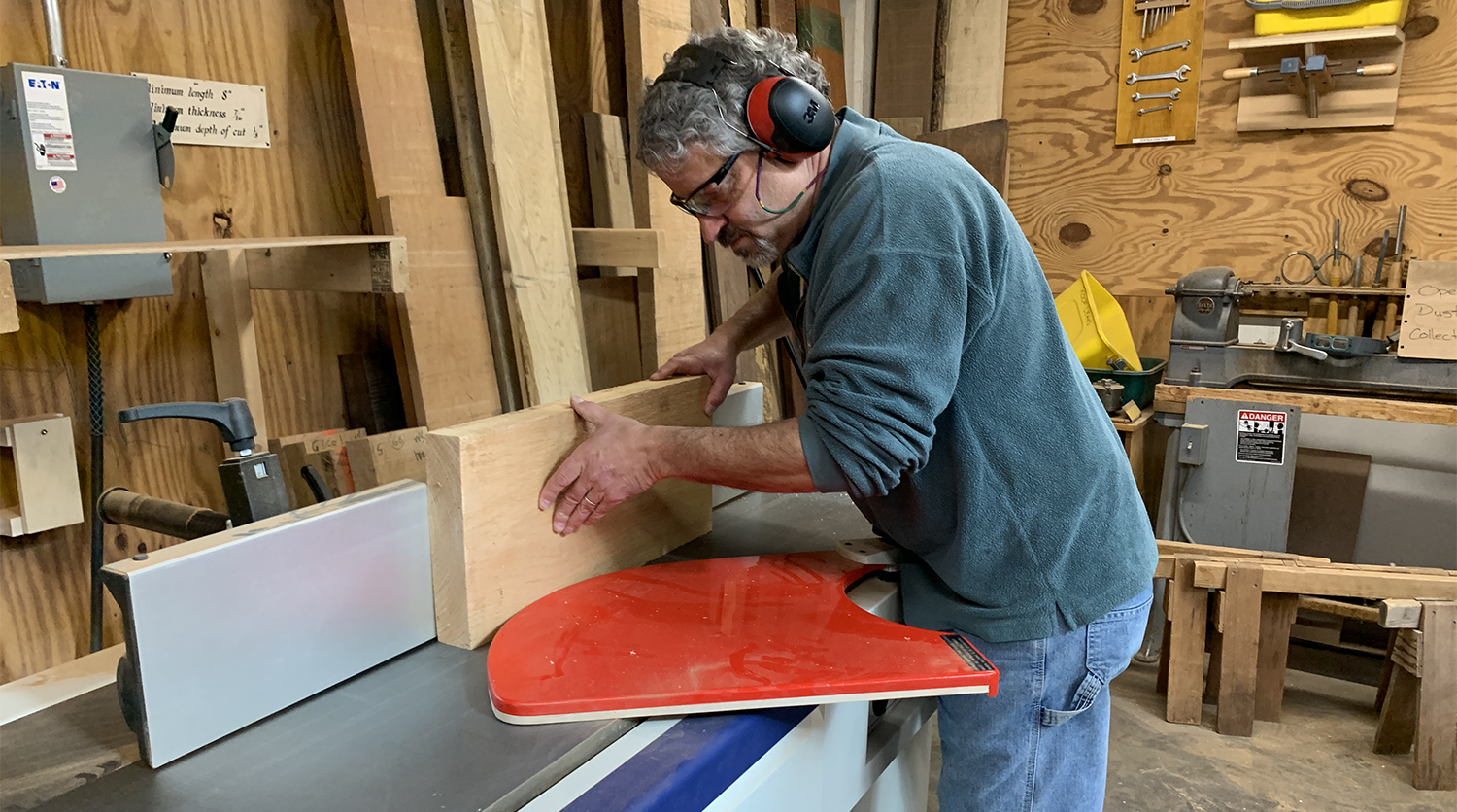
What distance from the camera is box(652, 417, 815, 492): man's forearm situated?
1.01 metres

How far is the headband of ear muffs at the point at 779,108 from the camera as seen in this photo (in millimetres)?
993

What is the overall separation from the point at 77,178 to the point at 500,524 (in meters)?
0.78

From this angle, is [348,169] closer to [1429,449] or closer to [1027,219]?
[1027,219]

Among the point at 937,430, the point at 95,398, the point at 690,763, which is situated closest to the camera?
the point at 690,763

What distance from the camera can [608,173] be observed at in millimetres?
2047

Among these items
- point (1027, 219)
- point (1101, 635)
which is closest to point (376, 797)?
point (1101, 635)

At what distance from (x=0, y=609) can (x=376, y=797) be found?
0.94 meters

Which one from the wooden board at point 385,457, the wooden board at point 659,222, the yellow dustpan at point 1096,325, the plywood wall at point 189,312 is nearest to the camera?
the plywood wall at point 189,312

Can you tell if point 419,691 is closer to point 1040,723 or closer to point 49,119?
point 1040,723

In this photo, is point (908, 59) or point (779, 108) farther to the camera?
point (908, 59)

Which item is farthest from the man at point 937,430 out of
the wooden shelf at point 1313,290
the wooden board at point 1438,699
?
the wooden shelf at point 1313,290

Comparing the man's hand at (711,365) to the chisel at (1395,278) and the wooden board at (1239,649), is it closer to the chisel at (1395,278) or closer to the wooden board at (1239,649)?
the wooden board at (1239,649)

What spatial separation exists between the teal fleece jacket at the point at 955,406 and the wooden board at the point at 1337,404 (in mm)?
1574

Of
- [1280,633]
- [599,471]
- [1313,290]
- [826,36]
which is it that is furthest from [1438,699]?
[826,36]
